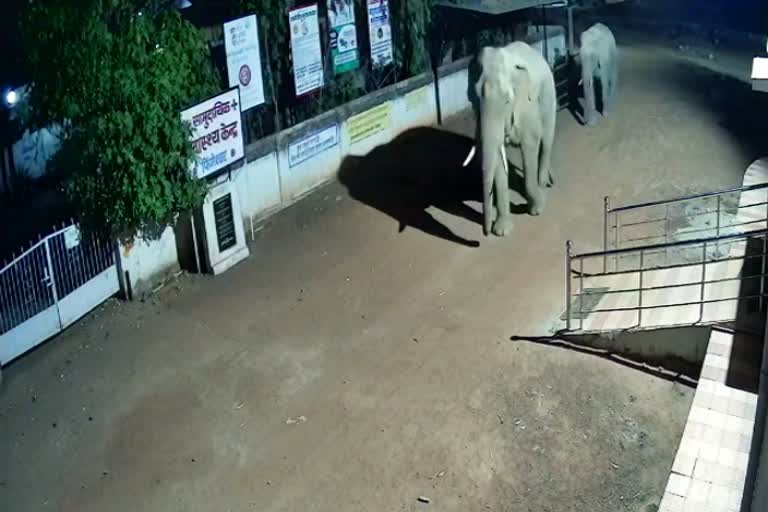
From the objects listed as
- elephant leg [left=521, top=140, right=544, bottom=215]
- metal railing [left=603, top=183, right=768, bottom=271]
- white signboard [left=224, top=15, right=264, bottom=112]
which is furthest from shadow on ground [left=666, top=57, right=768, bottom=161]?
white signboard [left=224, top=15, right=264, bottom=112]

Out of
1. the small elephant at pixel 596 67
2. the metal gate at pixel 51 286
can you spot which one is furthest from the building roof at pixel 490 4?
the metal gate at pixel 51 286

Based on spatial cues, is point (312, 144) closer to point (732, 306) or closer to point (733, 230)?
point (733, 230)

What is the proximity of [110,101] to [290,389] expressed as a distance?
4.04m

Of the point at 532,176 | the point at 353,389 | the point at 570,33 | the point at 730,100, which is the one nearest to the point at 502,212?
the point at 532,176

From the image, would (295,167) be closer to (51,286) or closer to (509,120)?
(509,120)

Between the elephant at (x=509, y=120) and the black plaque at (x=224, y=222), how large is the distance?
3450 millimetres

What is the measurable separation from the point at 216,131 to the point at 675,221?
6562 mm

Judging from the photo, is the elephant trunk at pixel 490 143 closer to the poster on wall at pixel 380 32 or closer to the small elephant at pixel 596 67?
the poster on wall at pixel 380 32

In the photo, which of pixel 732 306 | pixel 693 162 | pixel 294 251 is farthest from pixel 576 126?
pixel 732 306

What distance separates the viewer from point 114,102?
1206cm

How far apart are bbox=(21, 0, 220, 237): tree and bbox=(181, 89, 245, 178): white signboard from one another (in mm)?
292

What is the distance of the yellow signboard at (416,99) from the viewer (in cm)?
1850

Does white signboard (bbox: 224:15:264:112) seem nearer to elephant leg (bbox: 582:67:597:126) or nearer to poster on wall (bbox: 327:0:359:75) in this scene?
poster on wall (bbox: 327:0:359:75)

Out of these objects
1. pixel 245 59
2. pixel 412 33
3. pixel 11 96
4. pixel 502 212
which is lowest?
pixel 502 212
